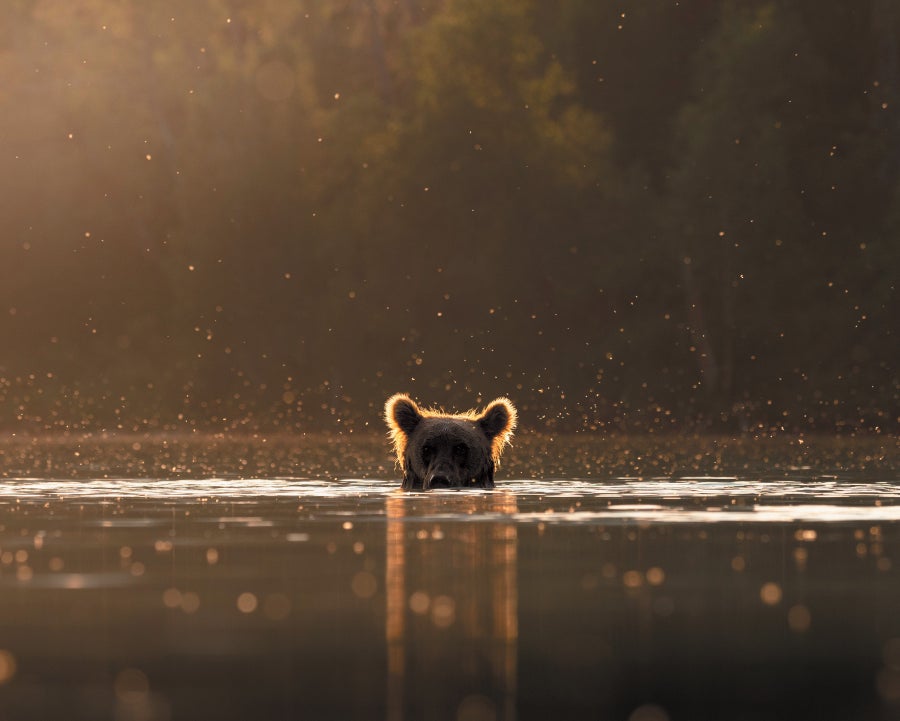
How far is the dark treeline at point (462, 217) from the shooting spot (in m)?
51.8

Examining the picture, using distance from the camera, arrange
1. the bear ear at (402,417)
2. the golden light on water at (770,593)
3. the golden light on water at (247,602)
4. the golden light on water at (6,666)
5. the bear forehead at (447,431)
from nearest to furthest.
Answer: the golden light on water at (6,666)
the golden light on water at (247,602)
the golden light on water at (770,593)
the bear forehead at (447,431)
the bear ear at (402,417)

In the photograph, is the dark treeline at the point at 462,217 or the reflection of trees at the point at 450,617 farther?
the dark treeline at the point at 462,217

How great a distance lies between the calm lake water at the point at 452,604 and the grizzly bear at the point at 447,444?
33.8 inches

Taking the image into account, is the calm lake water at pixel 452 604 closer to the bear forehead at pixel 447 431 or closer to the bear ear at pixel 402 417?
the bear forehead at pixel 447 431

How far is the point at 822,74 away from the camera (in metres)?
53.9

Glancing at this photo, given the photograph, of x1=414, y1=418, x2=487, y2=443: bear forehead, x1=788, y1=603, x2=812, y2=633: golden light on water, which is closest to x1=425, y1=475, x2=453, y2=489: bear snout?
x1=414, y1=418, x2=487, y2=443: bear forehead

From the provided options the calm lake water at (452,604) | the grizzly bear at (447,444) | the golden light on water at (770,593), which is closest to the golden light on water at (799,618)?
the calm lake water at (452,604)

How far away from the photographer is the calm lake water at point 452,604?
25.6ft

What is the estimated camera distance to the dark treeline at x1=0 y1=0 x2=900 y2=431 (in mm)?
51844

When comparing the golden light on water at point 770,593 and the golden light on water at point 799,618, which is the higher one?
the golden light on water at point 770,593

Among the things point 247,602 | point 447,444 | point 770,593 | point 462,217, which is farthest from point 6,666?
point 462,217

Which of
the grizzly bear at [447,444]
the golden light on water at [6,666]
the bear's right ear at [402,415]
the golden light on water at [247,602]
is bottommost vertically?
the golden light on water at [6,666]

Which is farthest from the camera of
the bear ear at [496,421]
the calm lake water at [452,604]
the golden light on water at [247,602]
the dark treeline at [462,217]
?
the dark treeline at [462,217]

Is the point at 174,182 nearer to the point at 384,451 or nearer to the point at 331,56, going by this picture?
the point at 331,56
